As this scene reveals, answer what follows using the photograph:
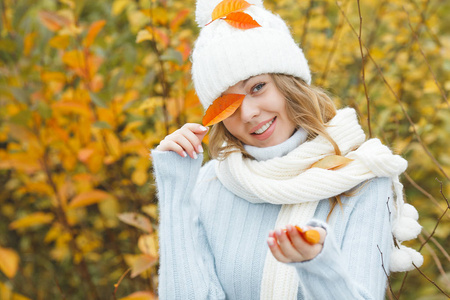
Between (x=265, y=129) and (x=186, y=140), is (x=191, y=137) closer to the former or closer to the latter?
(x=186, y=140)

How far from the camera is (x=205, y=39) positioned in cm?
129

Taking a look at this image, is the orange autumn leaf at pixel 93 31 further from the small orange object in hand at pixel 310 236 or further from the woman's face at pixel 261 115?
the small orange object in hand at pixel 310 236

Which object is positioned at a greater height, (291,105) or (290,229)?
(291,105)

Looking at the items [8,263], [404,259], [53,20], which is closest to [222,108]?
[404,259]

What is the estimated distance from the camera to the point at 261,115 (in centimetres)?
123

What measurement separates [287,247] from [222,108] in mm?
483

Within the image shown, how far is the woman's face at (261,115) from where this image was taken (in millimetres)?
1225

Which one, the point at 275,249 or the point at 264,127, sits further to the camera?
the point at 264,127

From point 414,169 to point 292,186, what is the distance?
1621 millimetres

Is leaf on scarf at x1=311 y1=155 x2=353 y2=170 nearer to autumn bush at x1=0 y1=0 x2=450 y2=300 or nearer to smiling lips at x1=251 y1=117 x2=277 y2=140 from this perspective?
smiling lips at x1=251 y1=117 x2=277 y2=140

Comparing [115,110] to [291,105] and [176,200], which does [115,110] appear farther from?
[291,105]

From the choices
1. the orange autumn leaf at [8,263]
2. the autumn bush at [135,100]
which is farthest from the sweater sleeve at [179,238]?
the orange autumn leaf at [8,263]

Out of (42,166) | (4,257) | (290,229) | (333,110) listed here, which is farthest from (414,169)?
(4,257)

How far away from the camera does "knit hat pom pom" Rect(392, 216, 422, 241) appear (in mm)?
1169
